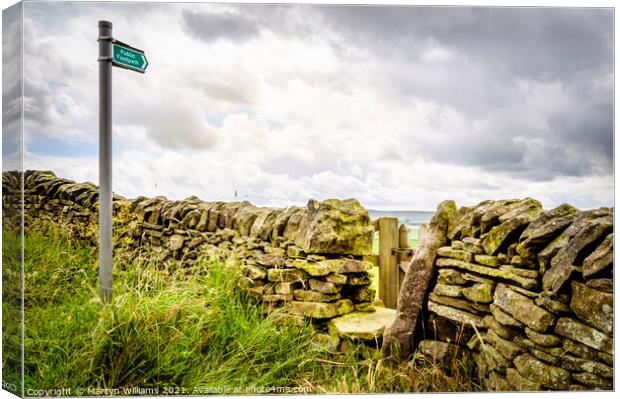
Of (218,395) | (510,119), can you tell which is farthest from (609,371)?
(218,395)

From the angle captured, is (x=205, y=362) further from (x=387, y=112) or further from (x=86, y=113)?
(x=387, y=112)

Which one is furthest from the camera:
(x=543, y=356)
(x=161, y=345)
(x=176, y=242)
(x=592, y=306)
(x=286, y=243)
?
(x=176, y=242)

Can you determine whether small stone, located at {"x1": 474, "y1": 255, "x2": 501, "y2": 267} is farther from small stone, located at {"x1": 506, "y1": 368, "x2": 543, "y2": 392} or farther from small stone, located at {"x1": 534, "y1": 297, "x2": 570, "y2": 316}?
small stone, located at {"x1": 506, "y1": 368, "x2": 543, "y2": 392}

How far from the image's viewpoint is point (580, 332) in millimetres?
2641

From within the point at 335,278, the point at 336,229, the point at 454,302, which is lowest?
the point at 454,302

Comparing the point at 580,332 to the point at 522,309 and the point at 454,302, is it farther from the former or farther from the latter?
the point at 454,302

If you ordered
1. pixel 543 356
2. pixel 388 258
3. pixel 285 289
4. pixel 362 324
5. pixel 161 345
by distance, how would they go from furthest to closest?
1. pixel 388 258
2. pixel 285 289
3. pixel 362 324
4. pixel 161 345
5. pixel 543 356

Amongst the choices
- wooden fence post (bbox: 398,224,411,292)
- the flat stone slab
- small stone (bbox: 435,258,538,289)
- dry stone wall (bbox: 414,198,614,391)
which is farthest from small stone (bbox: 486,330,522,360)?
wooden fence post (bbox: 398,224,411,292)

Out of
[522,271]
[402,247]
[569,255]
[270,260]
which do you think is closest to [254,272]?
[270,260]

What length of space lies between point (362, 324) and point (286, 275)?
2.29 ft

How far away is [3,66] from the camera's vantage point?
3.16m

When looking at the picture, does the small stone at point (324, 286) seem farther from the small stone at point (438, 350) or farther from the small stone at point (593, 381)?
the small stone at point (593, 381)

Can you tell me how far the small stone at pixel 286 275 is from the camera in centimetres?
371

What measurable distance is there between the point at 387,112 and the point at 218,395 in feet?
7.34
